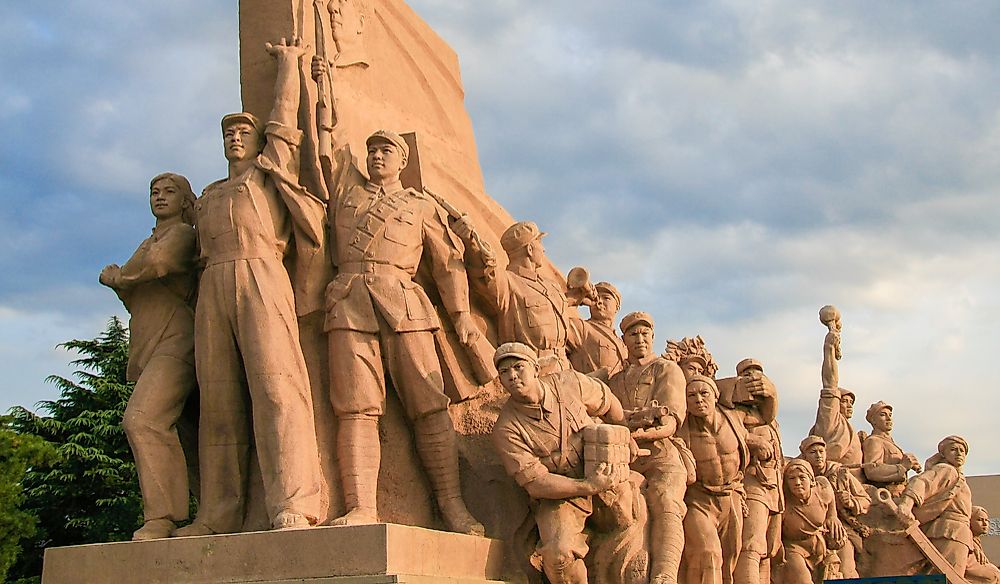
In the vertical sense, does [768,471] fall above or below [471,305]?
below

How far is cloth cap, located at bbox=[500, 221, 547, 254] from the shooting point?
973cm

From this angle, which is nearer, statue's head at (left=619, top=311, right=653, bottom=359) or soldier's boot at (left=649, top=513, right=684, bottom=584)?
soldier's boot at (left=649, top=513, right=684, bottom=584)

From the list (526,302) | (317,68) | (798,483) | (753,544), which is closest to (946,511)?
(798,483)

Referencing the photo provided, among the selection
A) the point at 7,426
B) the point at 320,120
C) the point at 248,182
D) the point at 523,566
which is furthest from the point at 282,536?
the point at 7,426

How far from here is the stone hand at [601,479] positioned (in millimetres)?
7879

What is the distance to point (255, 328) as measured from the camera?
7.98 meters

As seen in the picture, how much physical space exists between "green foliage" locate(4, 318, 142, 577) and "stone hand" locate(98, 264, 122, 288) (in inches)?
389

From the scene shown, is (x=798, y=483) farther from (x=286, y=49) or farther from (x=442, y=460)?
(x=286, y=49)

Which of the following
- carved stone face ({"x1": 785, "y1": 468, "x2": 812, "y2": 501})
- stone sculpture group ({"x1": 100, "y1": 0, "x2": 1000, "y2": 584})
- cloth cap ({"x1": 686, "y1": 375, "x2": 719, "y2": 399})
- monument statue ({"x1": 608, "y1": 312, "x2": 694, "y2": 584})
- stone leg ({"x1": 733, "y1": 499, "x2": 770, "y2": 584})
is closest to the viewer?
stone sculpture group ({"x1": 100, "y1": 0, "x2": 1000, "y2": 584})

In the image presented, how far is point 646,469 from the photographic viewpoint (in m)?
9.03

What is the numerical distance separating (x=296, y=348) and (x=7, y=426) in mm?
11111

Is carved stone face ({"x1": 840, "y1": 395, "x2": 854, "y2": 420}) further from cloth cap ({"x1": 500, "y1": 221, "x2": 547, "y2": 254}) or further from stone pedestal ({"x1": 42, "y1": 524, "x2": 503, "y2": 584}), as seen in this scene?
stone pedestal ({"x1": 42, "y1": 524, "x2": 503, "y2": 584})

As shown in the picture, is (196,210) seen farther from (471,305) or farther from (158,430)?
(471,305)

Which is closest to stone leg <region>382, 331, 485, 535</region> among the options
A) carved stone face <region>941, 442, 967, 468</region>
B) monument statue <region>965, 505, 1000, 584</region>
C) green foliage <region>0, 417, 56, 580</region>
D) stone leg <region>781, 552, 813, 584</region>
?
stone leg <region>781, 552, 813, 584</region>
